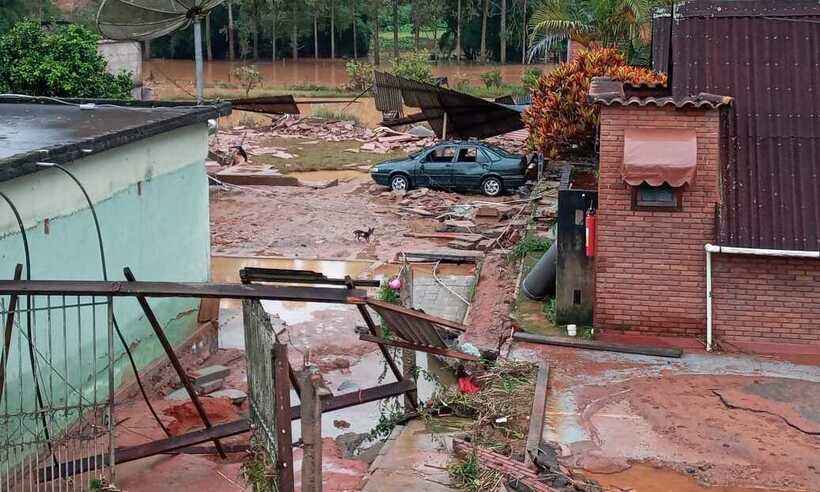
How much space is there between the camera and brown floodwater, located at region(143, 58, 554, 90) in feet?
206

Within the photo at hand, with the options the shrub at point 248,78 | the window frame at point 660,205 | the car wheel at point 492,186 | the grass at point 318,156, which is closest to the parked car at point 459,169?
the car wheel at point 492,186

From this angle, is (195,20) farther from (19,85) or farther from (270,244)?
(19,85)

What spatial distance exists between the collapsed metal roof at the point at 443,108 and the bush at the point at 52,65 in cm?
826

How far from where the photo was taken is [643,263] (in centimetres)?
1283

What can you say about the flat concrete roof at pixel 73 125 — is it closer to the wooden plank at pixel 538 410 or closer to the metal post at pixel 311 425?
the metal post at pixel 311 425

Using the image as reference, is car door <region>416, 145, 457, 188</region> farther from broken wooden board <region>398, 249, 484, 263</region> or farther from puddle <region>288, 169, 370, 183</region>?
broken wooden board <region>398, 249, 484, 263</region>

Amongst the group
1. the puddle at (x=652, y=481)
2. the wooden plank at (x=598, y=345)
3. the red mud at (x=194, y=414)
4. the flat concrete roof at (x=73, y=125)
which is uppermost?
the flat concrete roof at (x=73, y=125)

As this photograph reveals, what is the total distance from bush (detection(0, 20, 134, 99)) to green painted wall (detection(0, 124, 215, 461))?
12.4m

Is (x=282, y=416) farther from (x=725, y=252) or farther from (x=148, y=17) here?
(x=148, y=17)

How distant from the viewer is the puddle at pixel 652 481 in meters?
9.02

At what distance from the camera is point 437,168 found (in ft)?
93.8

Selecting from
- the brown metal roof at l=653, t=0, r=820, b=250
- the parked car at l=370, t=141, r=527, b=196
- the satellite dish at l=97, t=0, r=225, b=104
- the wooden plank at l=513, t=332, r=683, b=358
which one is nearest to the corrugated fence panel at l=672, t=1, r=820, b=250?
the brown metal roof at l=653, t=0, r=820, b=250

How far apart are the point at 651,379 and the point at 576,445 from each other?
230 centimetres

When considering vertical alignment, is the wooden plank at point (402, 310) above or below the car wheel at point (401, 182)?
below
